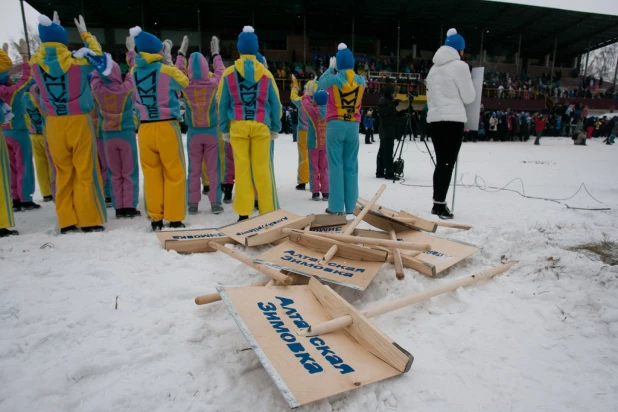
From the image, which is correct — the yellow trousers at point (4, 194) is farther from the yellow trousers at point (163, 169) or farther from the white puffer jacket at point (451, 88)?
the white puffer jacket at point (451, 88)

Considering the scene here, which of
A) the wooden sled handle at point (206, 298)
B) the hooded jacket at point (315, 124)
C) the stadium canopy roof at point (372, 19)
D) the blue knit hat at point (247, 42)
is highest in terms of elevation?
the stadium canopy roof at point (372, 19)

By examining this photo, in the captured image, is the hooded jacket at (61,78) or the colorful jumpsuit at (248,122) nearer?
the hooded jacket at (61,78)

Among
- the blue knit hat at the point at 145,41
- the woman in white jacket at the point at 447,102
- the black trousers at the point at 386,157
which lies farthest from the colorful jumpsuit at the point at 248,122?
the black trousers at the point at 386,157

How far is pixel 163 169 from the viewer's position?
14.2ft

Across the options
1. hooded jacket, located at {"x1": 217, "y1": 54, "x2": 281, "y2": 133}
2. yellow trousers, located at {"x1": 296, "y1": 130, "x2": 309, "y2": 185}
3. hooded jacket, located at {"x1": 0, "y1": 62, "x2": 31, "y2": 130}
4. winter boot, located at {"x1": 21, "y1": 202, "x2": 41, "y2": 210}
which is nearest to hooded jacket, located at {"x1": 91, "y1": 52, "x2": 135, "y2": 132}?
hooded jacket, located at {"x1": 217, "y1": 54, "x2": 281, "y2": 133}

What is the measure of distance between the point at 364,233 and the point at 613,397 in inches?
84.2

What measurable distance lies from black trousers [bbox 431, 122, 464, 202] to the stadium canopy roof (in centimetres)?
2235

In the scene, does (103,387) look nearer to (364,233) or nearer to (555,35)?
(364,233)

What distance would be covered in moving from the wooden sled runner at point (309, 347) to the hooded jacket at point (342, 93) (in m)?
2.90

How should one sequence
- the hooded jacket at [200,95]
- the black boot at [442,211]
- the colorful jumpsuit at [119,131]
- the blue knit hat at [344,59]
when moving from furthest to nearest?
the hooded jacket at [200,95] < the black boot at [442,211] < the colorful jumpsuit at [119,131] < the blue knit hat at [344,59]

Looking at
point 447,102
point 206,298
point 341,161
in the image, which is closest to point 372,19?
point 447,102

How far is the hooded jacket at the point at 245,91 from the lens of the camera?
428 cm

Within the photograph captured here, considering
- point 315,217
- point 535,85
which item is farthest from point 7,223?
point 535,85

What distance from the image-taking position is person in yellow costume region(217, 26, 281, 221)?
14.1 feet
